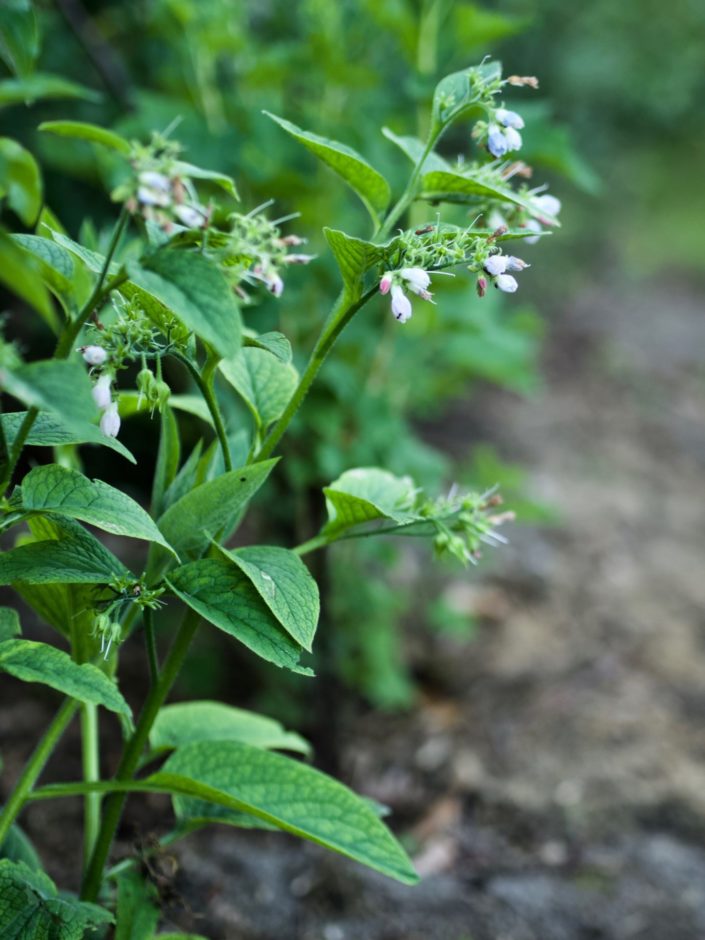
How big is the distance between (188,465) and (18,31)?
404 millimetres

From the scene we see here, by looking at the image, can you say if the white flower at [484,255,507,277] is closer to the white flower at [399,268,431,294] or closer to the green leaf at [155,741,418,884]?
the white flower at [399,268,431,294]

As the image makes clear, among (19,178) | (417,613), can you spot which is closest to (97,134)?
(19,178)

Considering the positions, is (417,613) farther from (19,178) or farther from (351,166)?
(19,178)

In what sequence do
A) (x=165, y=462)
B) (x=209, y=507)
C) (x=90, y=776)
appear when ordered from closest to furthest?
(x=209, y=507)
(x=165, y=462)
(x=90, y=776)

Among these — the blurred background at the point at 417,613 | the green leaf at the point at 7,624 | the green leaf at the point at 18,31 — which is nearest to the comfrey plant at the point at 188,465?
the green leaf at the point at 7,624

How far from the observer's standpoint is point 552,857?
1.71m

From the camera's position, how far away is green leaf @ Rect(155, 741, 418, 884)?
822 mm

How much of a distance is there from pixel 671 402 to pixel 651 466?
2.65 feet

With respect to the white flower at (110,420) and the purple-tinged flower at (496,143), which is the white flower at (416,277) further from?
the white flower at (110,420)

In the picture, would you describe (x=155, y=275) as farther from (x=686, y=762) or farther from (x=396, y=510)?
(x=686, y=762)

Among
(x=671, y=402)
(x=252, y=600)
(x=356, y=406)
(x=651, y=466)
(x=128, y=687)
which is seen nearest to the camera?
(x=252, y=600)

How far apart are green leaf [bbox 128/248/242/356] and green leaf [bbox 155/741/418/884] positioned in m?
0.42

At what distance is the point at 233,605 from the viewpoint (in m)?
0.78

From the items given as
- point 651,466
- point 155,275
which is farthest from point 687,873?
point 651,466
